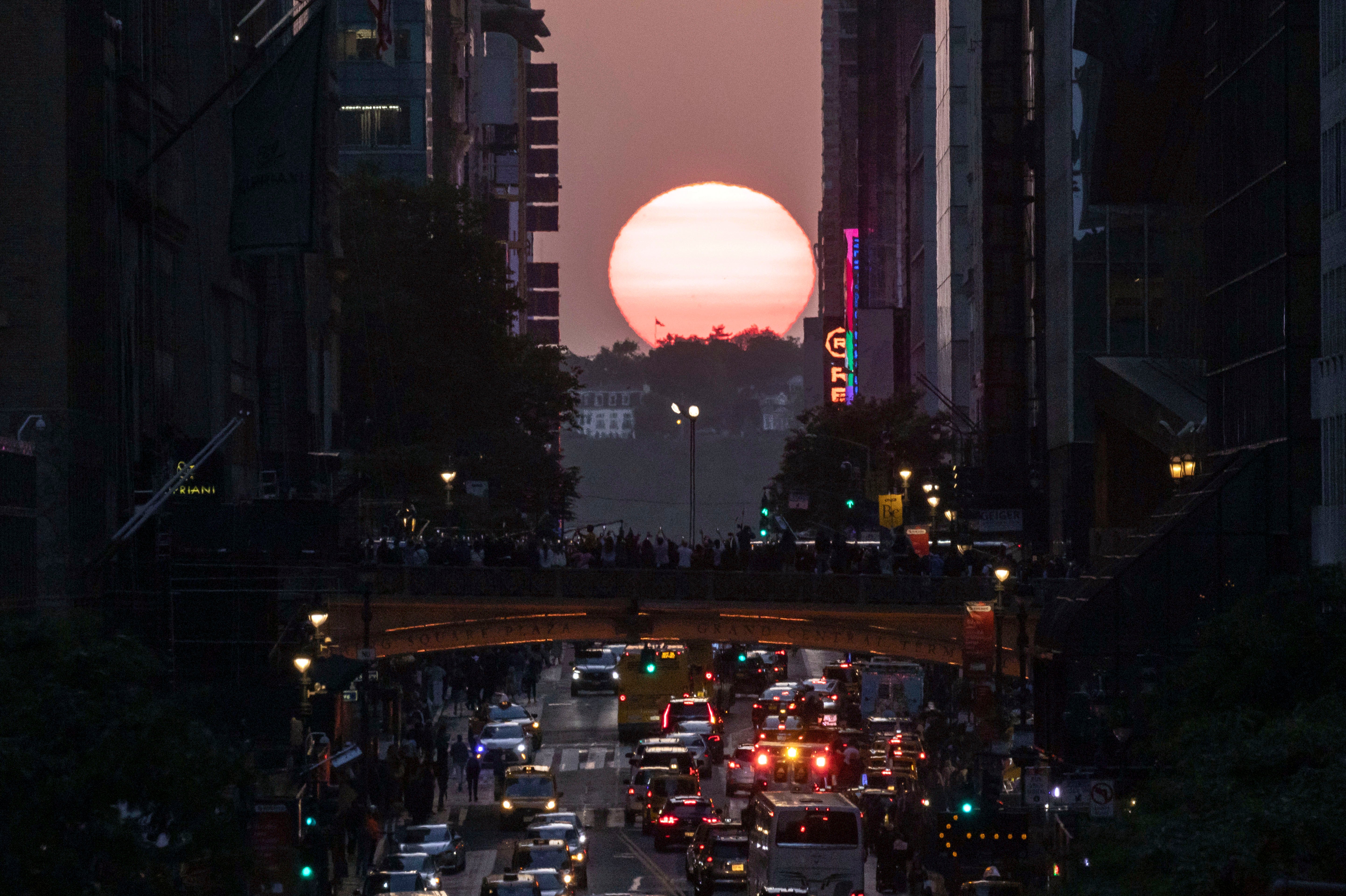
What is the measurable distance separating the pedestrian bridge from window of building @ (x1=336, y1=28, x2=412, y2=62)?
47.4m

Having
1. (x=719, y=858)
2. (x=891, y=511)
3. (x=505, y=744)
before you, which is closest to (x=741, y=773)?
(x=505, y=744)

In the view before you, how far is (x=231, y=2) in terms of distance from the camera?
2253 inches

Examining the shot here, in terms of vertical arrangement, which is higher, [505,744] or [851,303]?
[851,303]

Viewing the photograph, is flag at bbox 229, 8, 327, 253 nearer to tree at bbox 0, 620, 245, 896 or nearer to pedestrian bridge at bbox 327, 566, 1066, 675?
pedestrian bridge at bbox 327, 566, 1066, 675

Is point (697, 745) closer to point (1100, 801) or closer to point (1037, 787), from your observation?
point (1037, 787)

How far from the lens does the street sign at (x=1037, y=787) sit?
137 ft

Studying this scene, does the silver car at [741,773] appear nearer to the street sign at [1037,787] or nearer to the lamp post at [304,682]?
A: the street sign at [1037,787]

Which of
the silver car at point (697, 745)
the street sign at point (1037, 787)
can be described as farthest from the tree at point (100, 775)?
the silver car at point (697, 745)

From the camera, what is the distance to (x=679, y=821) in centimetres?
5344

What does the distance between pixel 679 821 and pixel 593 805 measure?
1105 cm

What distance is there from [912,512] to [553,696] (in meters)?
20.1

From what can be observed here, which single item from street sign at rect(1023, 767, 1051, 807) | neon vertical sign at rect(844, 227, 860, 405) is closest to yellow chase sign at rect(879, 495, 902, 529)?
street sign at rect(1023, 767, 1051, 807)

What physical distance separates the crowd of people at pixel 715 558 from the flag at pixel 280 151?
14.5 metres

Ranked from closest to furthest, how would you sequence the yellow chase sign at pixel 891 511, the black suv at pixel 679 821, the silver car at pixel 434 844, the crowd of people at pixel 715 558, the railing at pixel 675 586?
the silver car at pixel 434 844 → the black suv at pixel 679 821 → the railing at pixel 675 586 → the crowd of people at pixel 715 558 → the yellow chase sign at pixel 891 511
